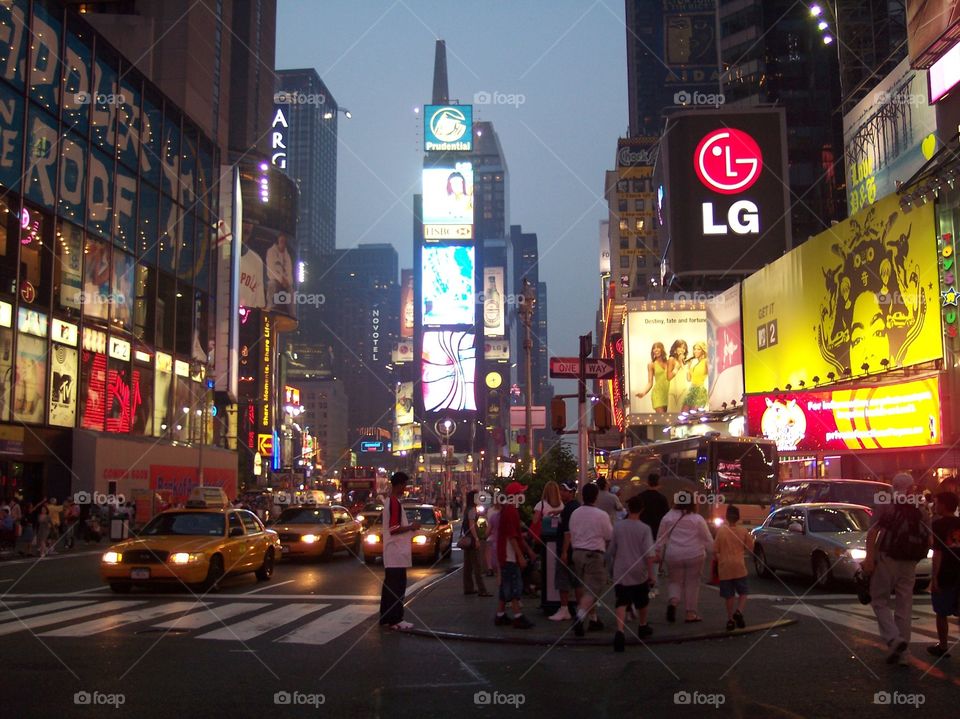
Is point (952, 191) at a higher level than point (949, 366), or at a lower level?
higher

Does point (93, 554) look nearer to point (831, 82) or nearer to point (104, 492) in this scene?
point (104, 492)

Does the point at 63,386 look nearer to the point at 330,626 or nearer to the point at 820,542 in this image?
the point at 330,626

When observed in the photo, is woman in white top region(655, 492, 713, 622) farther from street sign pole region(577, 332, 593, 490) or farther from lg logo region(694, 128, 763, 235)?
lg logo region(694, 128, 763, 235)

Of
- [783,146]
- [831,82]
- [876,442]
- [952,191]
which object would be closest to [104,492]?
[876,442]

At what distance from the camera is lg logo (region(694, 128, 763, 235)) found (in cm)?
6350

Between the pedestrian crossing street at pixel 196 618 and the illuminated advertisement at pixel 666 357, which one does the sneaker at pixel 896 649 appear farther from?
the illuminated advertisement at pixel 666 357

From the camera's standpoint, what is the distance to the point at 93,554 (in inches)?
1146

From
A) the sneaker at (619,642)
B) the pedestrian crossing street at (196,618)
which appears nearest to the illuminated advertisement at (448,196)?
the pedestrian crossing street at (196,618)

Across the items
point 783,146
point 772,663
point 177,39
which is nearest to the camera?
point 772,663

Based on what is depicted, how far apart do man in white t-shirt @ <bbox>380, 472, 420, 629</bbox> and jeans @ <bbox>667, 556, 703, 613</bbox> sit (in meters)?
3.29

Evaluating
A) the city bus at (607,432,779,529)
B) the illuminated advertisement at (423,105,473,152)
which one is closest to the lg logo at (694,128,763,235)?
the city bus at (607,432,779,529)

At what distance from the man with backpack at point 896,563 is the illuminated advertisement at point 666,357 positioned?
55414mm

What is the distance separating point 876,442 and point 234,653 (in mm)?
33703

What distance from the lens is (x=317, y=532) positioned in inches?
947
